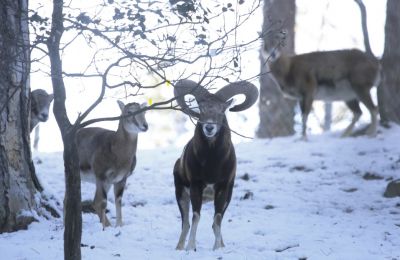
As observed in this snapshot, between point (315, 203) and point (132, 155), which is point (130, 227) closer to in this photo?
point (132, 155)

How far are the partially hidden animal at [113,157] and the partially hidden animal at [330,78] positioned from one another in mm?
4380

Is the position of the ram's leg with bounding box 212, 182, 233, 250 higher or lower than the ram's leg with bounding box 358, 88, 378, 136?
lower

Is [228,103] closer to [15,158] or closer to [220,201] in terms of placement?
[220,201]

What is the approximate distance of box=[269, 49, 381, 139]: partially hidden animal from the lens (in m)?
13.7

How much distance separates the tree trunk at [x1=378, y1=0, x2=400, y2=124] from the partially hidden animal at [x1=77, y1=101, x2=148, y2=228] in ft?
16.2

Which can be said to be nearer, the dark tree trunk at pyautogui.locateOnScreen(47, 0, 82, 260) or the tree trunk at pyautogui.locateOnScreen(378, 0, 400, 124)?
the dark tree trunk at pyautogui.locateOnScreen(47, 0, 82, 260)

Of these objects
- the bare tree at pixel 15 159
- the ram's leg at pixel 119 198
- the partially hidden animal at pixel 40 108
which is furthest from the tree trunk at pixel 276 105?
the bare tree at pixel 15 159

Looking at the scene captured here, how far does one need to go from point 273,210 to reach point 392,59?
4432mm

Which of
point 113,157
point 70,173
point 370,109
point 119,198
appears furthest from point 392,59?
point 70,173

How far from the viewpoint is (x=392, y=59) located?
1310 centimetres

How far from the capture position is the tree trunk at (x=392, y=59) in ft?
42.4

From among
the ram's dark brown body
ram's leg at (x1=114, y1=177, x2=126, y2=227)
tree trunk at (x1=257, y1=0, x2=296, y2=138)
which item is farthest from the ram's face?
tree trunk at (x1=257, y1=0, x2=296, y2=138)

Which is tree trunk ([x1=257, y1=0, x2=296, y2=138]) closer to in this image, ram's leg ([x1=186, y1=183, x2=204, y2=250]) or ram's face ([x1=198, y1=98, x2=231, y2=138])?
ram's face ([x1=198, y1=98, x2=231, y2=138])

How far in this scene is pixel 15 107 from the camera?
860 centimetres
